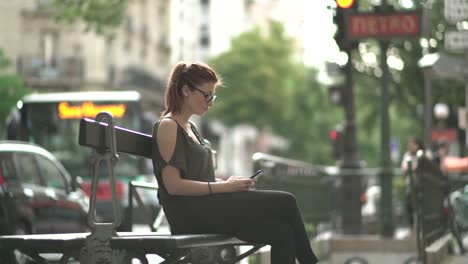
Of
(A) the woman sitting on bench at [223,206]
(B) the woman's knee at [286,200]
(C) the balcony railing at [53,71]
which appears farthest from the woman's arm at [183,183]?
(C) the balcony railing at [53,71]

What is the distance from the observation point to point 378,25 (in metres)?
15.0

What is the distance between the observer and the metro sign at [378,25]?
14891mm

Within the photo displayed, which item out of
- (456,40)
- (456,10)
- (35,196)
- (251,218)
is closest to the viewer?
(251,218)

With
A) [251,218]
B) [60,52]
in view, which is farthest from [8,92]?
[251,218]

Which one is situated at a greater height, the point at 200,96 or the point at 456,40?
the point at 456,40

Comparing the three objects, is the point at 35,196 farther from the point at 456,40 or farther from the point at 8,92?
the point at 8,92

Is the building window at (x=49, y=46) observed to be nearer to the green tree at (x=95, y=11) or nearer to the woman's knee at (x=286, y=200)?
the green tree at (x=95, y=11)

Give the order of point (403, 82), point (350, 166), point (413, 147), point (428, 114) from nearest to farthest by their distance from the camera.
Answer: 1. point (413, 147)
2. point (428, 114)
3. point (350, 166)
4. point (403, 82)

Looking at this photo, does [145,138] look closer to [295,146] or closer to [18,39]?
[18,39]

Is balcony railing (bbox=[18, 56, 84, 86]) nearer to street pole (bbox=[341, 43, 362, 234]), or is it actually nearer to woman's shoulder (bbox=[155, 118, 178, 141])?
street pole (bbox=[341, 43, 362, 234])

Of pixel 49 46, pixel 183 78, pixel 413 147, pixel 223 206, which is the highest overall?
pixel 49 46

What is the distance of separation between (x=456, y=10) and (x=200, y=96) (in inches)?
285

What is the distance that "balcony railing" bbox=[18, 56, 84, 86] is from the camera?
53.8 meters

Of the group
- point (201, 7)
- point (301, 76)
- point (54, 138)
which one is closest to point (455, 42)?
point (54, 138)
